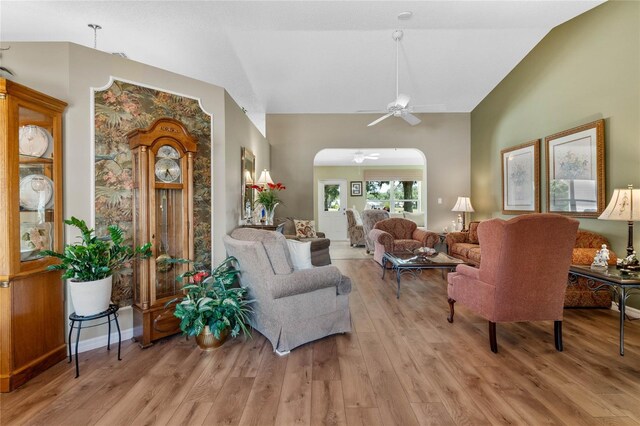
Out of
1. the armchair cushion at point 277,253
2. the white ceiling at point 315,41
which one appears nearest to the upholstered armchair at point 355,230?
the white ceiling at point 315,41

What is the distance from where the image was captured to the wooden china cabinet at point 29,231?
1825 mm

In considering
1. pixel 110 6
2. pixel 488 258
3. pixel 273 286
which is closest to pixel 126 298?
pixel 273 286

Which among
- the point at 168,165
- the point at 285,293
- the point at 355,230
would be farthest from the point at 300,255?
the point at 355,230

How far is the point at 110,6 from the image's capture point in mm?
2834

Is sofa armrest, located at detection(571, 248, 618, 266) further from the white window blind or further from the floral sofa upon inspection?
the white window blind

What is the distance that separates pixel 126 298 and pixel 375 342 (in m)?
2.25

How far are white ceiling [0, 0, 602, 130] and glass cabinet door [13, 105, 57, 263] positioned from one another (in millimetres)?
642

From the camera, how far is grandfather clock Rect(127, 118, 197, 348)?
7.68 ft

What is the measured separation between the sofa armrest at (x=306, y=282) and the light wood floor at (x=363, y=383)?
48cm

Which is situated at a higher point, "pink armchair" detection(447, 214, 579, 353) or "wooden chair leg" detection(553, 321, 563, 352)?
"pink armchair" detection(447, 214, 579, 353)

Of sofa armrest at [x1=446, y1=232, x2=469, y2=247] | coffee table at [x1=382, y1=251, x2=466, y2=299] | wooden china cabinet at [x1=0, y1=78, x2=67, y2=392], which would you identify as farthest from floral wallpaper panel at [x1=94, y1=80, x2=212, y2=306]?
sofa armrest at [x1=446, y1=232, x2=469, y2=247]

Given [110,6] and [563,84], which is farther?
[563,84]

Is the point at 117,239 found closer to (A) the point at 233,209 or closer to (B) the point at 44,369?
(B) the point at 44,369

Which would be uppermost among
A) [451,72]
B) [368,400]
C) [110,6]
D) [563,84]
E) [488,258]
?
[451,72]
